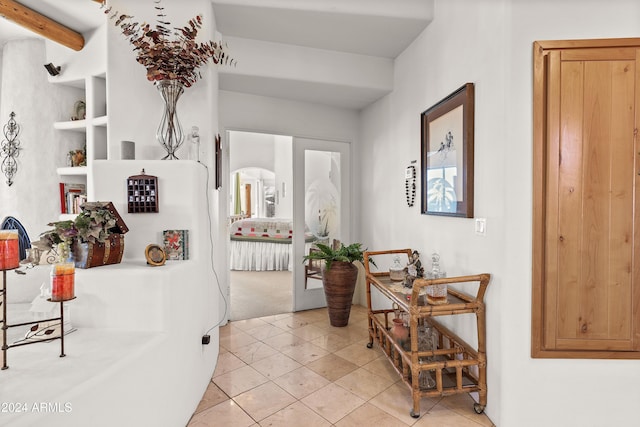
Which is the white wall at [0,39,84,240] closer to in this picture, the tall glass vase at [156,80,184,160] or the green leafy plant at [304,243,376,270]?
the tall glass vase at [156,80,184,160]

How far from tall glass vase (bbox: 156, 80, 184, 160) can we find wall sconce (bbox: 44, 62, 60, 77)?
1.54m

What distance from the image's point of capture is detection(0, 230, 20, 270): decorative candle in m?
1.24

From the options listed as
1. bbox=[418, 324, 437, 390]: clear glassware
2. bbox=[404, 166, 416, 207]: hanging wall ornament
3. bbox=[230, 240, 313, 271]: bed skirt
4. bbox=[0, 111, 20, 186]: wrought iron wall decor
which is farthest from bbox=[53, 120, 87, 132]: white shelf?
bbox=[230, 240, 313, 271]: bed skirt

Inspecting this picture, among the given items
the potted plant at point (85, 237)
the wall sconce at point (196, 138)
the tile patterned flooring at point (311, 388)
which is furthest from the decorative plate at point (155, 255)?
the tile patterned flooring at point (311, 388)

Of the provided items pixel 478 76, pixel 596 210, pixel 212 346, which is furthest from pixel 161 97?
pixel 596 210

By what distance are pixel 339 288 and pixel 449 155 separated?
1.70m

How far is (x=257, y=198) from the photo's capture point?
8.31 m

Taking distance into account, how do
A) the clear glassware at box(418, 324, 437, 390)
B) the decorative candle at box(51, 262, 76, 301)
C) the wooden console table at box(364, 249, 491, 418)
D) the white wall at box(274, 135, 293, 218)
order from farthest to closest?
the white wall at box(274, 135, 293, 218), the clear glassware at box(418, 324, 437, 390), the wooden console table at box(364, 249, 491, 418), the decorative candle at box(51, 262, 76, 301)

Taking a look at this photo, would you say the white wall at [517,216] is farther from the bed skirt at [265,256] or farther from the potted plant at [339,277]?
the bed skirt at [265,256]

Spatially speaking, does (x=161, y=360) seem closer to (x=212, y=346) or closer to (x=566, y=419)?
(x=212, y=346)

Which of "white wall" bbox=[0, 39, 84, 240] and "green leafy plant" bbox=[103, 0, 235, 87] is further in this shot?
"white wall" bbox=[0, 39, 84, 240]

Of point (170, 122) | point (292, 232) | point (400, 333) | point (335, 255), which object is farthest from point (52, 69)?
point (400, 333)

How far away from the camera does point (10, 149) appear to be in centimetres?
297

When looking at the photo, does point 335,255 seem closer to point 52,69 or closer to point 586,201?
point 586,201
